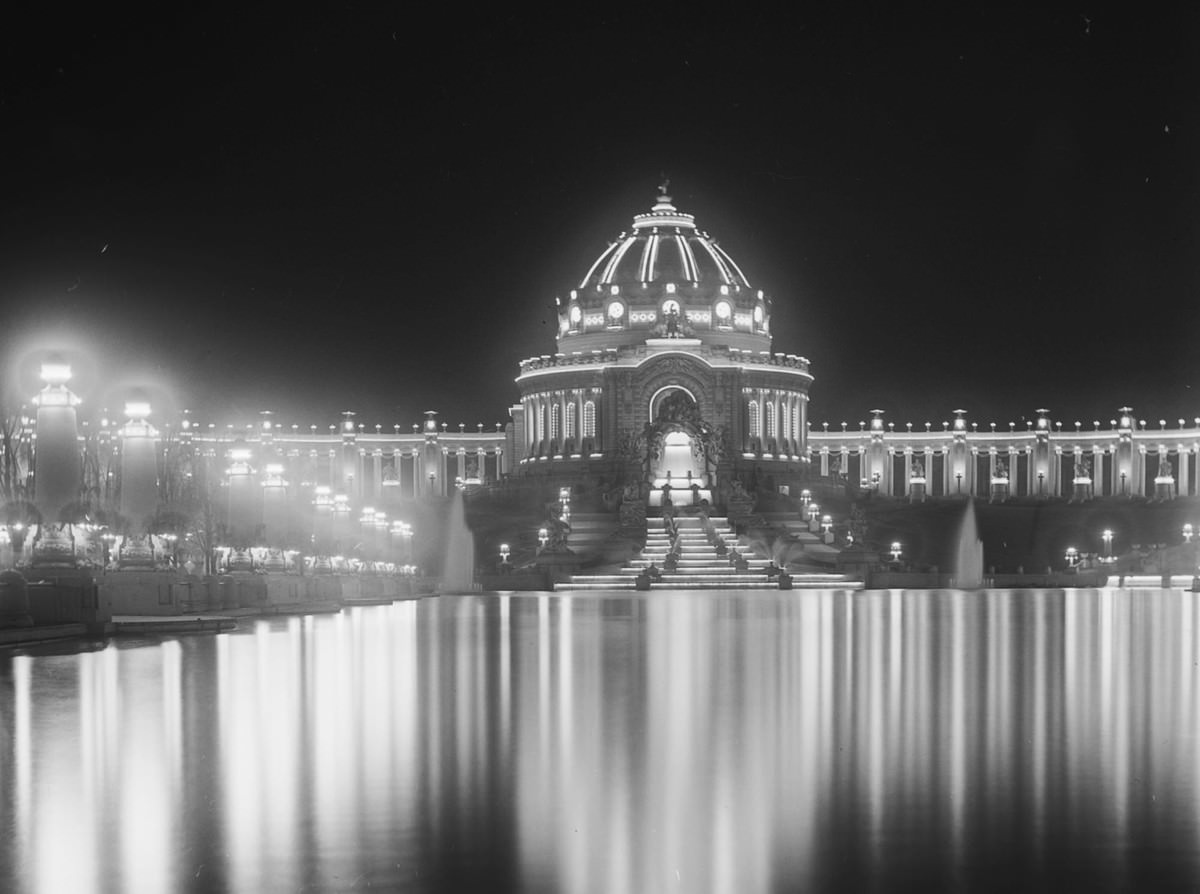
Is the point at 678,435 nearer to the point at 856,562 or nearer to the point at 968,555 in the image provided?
the point at 968,555

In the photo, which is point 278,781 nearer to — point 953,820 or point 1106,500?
point 953,820

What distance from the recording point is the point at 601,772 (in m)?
13.9

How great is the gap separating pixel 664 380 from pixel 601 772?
119328mm

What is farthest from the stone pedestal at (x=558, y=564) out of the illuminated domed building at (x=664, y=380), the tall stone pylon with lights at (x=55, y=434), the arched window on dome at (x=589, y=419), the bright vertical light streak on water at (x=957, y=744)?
the bright vertical light streak on water at (x=957, y=744)

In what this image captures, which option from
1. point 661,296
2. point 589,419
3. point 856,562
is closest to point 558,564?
point 856,562

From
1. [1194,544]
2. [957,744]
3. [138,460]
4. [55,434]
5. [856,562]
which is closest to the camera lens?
[957,744]

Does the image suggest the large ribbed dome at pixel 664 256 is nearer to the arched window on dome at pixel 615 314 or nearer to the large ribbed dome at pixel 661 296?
the large ribbed dome at pixel 661 296

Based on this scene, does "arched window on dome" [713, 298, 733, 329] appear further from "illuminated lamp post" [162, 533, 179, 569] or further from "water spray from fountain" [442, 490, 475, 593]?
"illuminated lamp post" [162, 533, 179, 569]

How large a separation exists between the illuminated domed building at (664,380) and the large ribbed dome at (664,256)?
0.38 ft

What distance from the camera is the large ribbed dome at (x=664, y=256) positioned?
479 feet

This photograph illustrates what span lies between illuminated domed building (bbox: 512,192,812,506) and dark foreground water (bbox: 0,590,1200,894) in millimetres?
96405

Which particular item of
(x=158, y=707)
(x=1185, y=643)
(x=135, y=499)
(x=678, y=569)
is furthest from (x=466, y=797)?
(x=678, y=569)

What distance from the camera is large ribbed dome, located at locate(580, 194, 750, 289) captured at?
14612 cm

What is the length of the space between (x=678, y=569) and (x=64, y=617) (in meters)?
52.4
